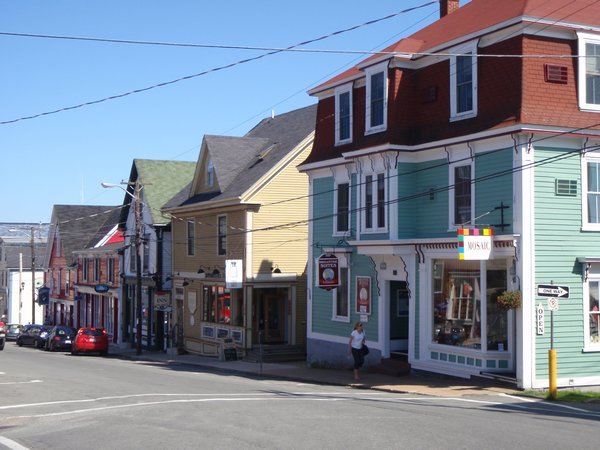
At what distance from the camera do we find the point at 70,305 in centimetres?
6372

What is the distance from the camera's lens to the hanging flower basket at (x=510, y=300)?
2038 cm

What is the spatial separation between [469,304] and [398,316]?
4.17 metres

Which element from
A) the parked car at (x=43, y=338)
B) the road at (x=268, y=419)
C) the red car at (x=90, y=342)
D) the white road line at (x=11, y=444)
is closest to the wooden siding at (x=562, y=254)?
the road at (x=268, y=419)

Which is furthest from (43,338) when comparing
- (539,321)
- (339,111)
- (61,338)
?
(539,321)

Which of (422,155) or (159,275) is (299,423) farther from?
(159,275)

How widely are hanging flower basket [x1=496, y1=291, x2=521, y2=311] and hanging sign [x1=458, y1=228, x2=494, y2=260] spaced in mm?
1077

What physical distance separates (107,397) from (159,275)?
24492 millimetres

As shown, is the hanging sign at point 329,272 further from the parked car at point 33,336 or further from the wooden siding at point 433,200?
the parked car at point 33,336

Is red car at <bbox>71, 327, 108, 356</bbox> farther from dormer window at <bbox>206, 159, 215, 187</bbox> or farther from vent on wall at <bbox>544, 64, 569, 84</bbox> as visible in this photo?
vent on wall at <bbox>544, 64, 569, 84</bbox>

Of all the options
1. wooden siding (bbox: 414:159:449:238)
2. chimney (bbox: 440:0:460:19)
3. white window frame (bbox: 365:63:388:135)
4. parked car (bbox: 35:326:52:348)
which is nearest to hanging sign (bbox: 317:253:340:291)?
wooden siding (bbox: 414:159:449:238)

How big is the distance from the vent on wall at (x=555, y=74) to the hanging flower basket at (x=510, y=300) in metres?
5.49

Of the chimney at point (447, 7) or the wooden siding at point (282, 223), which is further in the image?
the wooden siding at point (282, 223)

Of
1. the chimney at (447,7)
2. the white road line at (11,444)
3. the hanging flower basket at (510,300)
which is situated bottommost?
the white road line at (11,444)

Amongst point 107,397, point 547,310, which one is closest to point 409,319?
point 547,310
